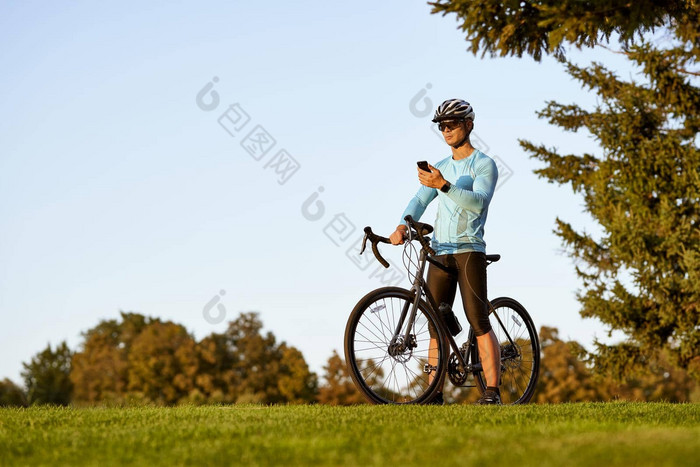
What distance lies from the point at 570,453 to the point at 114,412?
14.8ft

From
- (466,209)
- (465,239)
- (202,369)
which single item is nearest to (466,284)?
(465,239)

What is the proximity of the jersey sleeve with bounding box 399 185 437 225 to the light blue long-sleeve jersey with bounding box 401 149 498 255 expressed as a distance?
182 millimetres

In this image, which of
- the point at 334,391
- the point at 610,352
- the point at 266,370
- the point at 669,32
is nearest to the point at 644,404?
the point at 610,352

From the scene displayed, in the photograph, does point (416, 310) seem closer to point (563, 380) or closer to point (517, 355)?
point (517, 355)

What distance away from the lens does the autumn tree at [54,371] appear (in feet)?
258

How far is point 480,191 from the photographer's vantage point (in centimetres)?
718

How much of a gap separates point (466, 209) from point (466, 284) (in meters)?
0.75

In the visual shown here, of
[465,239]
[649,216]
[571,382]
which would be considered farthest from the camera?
[571,382]

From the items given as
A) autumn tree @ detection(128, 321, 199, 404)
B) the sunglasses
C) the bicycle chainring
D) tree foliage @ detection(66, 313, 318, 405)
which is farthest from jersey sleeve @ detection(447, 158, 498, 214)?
autumn tree @ detection(128, 321, 199, 404)

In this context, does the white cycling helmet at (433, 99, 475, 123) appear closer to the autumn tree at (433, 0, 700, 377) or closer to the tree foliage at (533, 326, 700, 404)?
the autumn tree at (433, 0, 700, 377)

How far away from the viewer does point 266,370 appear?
224 feet

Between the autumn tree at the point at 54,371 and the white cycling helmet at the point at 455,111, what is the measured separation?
7867 centimetres

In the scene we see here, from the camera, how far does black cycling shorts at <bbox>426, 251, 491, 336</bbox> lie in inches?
287

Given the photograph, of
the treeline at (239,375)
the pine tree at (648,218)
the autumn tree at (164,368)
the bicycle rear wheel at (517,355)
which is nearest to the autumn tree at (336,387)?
the treeline at (239,375)
